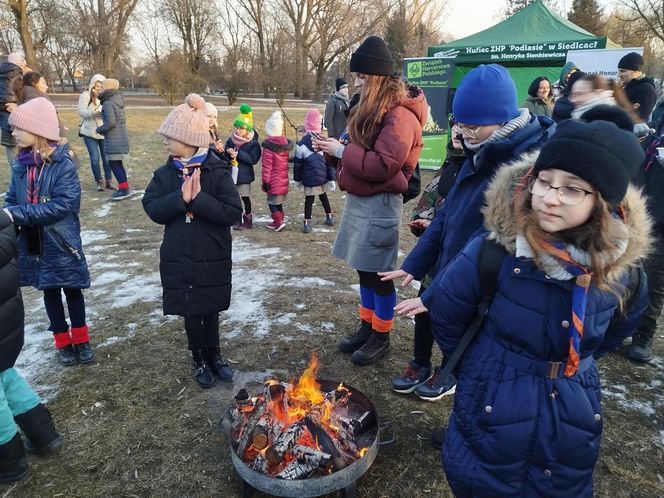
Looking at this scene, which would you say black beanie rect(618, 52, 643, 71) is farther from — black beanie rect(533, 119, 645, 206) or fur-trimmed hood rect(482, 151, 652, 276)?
black beanie rect(533, 119, 645, 206)

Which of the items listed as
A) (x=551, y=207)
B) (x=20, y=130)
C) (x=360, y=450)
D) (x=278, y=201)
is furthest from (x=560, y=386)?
(x=278, y=201)

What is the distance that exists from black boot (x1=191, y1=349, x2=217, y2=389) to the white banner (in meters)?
9.27

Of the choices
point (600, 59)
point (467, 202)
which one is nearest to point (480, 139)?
point (467, 202)

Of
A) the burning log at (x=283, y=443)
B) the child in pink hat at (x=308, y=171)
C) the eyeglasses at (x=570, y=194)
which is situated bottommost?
the burning log at (x=283, y=443)

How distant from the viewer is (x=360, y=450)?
2465 millimetres

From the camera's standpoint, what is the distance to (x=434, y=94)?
1202cm

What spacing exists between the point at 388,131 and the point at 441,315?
1607 millimetres

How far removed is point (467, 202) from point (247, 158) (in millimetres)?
5685

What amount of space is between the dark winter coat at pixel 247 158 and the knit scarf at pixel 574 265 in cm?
642

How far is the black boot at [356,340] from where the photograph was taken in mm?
3908

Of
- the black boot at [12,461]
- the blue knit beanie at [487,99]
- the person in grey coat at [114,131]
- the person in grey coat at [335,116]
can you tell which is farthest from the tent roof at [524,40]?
A: the black boot at [12,461]

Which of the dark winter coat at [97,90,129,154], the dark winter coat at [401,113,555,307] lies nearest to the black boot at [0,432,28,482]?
the dark winter coat at [401,113,555,307]

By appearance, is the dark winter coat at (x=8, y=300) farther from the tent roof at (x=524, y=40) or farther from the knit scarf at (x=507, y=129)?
the tent roof at (x=524, y=40)

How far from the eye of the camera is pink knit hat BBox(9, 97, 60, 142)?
125 inches
